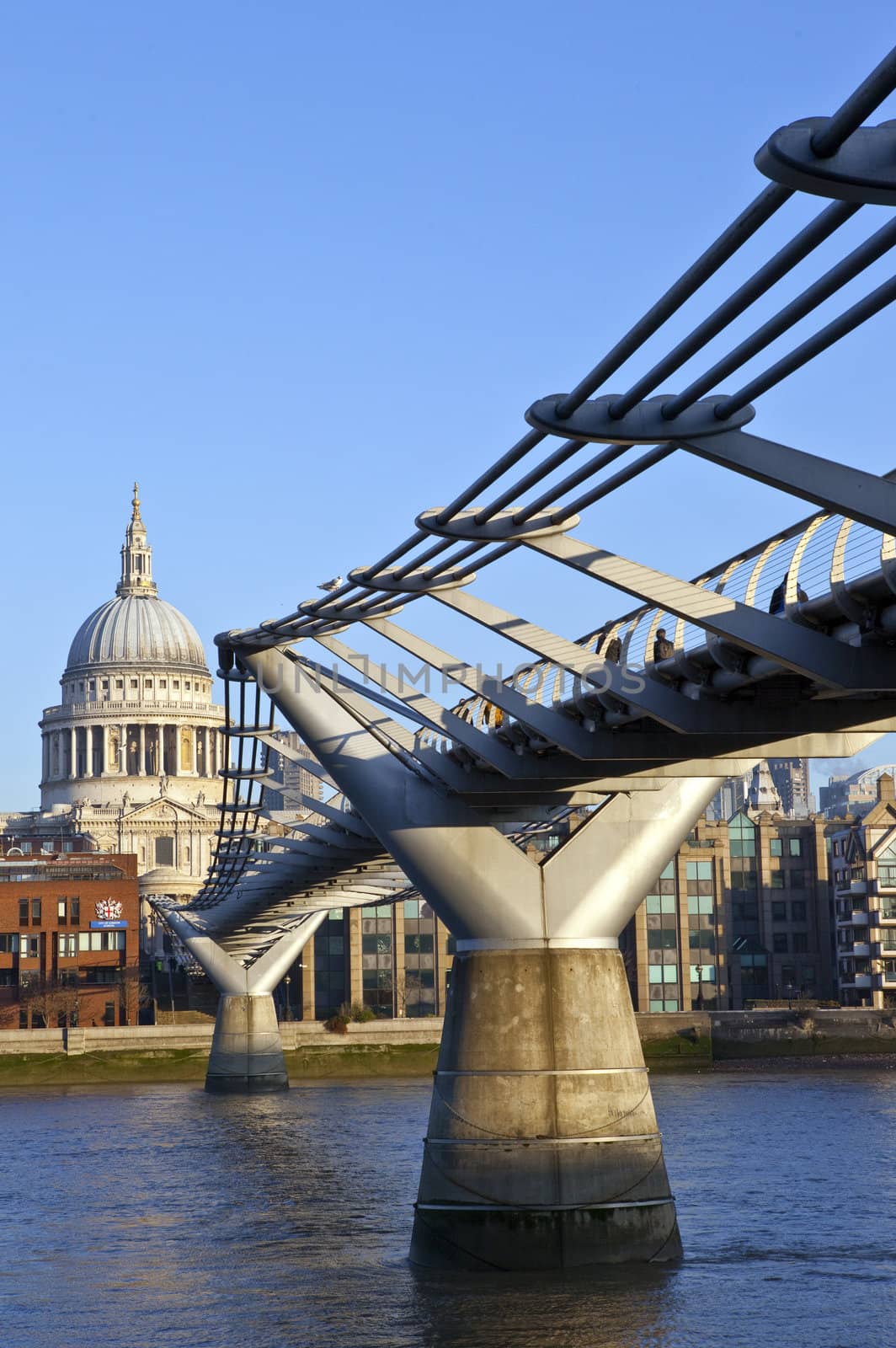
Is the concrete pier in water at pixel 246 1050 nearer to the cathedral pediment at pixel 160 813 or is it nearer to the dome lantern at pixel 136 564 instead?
the cathedral pediment at pixel 160 813

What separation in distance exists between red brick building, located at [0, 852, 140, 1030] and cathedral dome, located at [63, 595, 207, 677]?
7142 centimetres

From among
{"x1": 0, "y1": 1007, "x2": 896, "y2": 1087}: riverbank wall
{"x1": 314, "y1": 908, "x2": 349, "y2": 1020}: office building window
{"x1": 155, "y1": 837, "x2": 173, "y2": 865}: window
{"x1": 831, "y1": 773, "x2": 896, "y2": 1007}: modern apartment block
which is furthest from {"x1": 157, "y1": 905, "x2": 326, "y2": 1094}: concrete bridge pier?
{"x1": 155, "y1": 837, "x2": 173, "y2": 865}: window

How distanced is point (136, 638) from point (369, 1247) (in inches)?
5835

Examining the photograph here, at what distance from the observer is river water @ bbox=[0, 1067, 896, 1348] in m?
22.1

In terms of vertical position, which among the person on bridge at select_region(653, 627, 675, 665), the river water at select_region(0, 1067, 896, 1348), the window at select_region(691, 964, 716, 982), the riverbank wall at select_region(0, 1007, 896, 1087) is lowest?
the river water at select_region(0, 1067, 896, 1348)

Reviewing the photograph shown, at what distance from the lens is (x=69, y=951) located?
98562 millimetres

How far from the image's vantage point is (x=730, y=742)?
75.7 ft

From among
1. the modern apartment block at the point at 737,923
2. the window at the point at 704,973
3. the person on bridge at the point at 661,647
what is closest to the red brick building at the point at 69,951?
the modern apartment block at the point at 737,923

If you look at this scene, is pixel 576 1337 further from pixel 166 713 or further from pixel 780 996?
pixel 166 713

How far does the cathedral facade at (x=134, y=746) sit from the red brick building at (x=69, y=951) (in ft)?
161

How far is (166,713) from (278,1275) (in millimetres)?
141628

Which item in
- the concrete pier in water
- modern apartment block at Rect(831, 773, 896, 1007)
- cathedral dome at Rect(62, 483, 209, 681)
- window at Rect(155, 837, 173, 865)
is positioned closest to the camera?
the concrete pier in water

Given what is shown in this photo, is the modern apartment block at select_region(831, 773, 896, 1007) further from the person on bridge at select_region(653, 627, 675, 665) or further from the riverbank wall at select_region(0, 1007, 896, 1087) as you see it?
the person on bridge at select_region(653, 627, 675, 665)

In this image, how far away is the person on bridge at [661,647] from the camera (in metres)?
20.8
